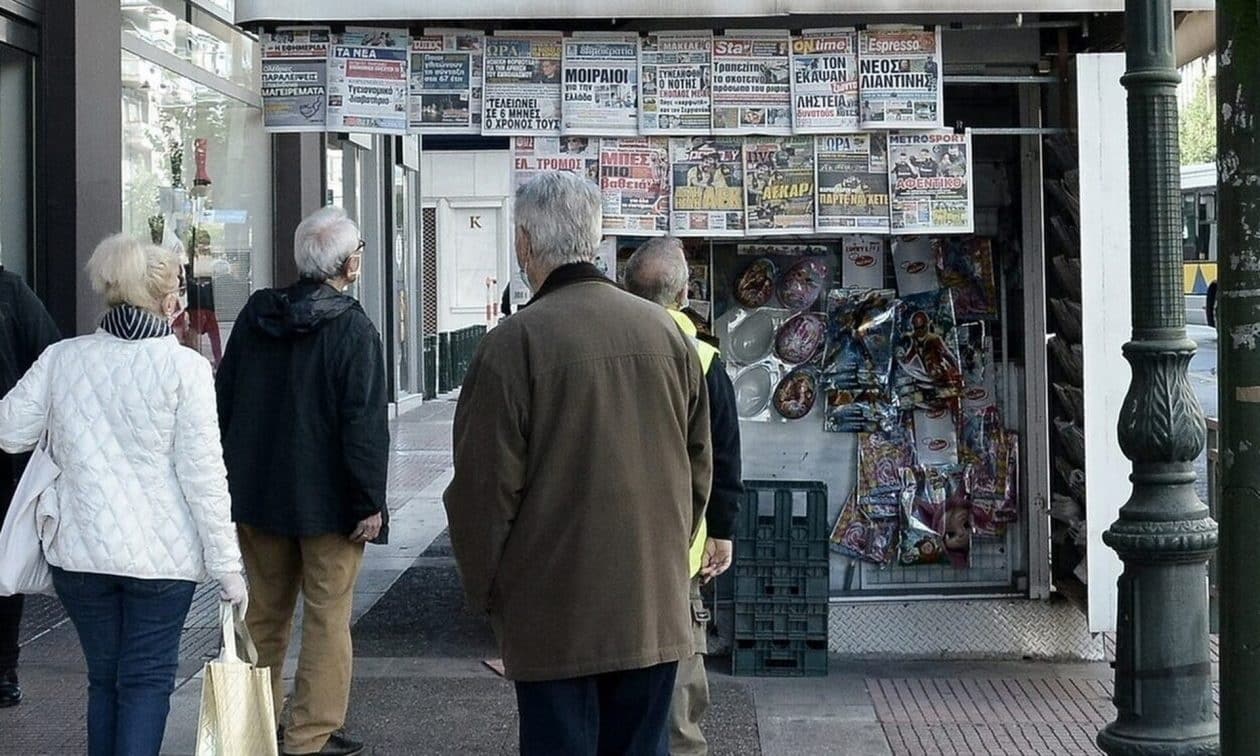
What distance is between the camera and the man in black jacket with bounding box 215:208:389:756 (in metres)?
5.34

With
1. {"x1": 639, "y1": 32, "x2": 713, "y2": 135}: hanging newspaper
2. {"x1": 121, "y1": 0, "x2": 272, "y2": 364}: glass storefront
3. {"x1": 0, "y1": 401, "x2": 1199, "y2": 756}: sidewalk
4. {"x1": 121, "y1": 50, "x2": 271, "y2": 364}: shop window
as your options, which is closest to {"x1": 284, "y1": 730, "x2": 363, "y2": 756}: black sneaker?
{"x1": 0, "y1": 401, "x2": 1199, "y2": 756}: sidewalk

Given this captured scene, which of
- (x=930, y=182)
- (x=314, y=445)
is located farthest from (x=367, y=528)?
(x=930, y=182)

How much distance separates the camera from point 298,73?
6629 mm

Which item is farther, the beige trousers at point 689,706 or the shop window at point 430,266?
the shop window at point 430,266

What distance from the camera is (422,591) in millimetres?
8742

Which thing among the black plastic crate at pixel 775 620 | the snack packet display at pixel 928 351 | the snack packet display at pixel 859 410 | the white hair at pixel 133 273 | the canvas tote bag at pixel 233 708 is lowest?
the black plastic crate at pixel 775 620

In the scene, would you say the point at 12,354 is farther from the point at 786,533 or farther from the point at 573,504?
the point at 573,504

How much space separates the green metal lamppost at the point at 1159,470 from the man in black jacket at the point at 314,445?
2.49 meters

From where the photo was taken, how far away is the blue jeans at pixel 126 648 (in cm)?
451

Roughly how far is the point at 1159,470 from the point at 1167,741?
0.84 metres

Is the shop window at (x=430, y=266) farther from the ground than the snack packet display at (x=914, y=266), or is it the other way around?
the shop window at (x=430, y=266)

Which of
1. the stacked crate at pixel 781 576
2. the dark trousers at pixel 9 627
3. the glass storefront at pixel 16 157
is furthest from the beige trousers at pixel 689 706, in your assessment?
the glass storefront at pixel 16 157

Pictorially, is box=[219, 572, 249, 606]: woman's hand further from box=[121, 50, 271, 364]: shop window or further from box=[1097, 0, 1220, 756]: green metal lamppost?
box=[121, 50, 271, 364]: shop window

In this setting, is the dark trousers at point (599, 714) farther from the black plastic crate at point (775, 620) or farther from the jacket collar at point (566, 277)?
the black plastic crate at point (775, 620)
